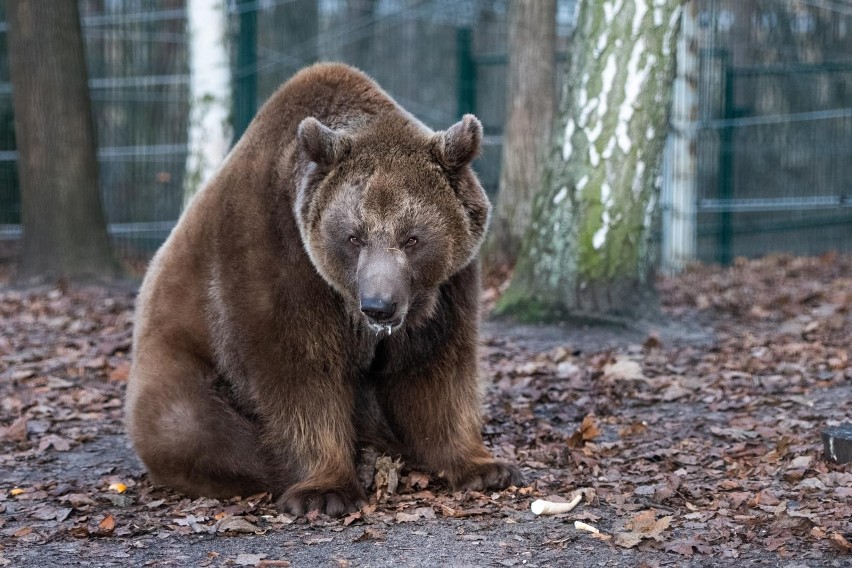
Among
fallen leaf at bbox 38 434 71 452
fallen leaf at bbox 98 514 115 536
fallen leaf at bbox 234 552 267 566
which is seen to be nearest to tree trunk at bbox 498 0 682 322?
fallen leaf at bbox 38 434 71 452

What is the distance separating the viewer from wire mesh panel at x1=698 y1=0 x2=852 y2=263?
1330cm

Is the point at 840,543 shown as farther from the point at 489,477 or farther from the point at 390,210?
the point at 390,210

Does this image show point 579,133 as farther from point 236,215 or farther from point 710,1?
point 710,1

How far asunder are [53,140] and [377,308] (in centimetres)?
790

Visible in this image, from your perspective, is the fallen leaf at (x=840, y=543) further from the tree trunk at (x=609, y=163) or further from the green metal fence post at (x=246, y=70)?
the green metal fence post at (x=246, y=70)

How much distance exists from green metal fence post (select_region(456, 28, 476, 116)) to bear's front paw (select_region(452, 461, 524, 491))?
9030 millimetres

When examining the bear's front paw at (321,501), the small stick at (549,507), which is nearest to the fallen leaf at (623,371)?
the small stick at (549,507)

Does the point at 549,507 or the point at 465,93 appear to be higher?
the point at 465,93

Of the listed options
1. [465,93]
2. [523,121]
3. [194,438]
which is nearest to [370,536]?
[194,438]

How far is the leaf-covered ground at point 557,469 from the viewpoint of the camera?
3.86 m

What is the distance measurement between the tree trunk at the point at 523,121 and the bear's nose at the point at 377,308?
6861mm

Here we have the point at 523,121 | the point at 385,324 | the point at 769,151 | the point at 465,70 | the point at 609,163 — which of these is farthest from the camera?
the point at 769,151

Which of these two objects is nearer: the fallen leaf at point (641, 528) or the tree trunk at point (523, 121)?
the fallen leaf at point (641, 528)

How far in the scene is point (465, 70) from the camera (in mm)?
13203
